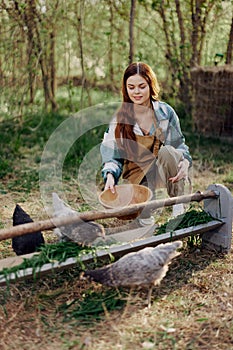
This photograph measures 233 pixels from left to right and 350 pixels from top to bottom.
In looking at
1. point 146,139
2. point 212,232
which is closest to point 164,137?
point 146,139

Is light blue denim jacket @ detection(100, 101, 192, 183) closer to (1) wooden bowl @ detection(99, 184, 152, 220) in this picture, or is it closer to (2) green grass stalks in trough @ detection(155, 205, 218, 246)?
(1) wooden bowl @ detection(99, 184, 152, 220)

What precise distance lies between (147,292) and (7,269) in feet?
2.57

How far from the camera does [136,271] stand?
8.15 ft

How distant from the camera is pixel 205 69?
633 cm

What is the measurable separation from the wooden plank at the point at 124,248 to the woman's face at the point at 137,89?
0.94 meters

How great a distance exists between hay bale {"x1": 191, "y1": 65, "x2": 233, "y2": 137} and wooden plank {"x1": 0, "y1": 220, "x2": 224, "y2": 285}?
3.32 m

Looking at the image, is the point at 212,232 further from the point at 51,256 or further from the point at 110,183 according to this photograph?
the point at 51,256

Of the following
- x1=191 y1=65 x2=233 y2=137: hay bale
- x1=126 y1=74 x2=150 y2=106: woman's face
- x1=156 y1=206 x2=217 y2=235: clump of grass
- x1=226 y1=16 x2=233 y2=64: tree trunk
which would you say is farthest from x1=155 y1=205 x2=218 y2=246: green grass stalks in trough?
x1=226 y1=16 x2=233 y2=64: tree trunk

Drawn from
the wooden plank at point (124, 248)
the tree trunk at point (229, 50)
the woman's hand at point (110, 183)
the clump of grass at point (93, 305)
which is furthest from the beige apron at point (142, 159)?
the tree trunk at point (229, 50)

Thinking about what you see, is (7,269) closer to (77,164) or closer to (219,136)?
(77,164)

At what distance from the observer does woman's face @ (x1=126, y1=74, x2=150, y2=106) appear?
133 inches

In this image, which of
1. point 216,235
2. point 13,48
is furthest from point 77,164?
point 216,235

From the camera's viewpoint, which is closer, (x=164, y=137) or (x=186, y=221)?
(x=186, y=221)

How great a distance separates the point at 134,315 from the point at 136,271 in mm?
240
